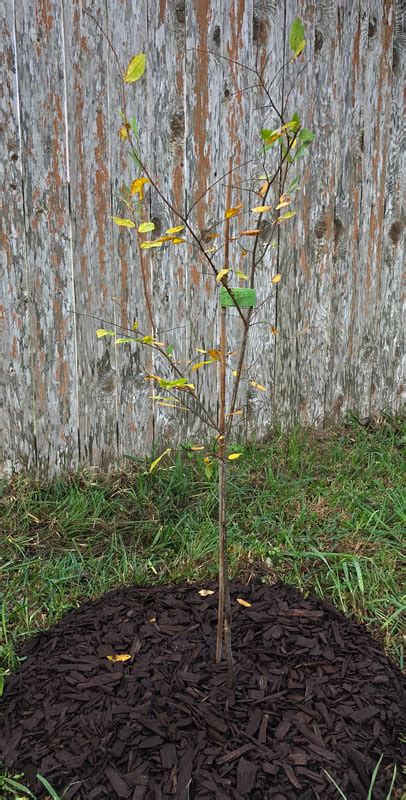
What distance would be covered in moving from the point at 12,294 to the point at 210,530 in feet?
4.38

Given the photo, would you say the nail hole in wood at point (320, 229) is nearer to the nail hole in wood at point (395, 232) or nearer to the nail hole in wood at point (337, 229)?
the nail hole in wood at point (337, 229)

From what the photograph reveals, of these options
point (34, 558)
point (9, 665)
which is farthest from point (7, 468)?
point (9, 665)

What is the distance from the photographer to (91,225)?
2.96 m

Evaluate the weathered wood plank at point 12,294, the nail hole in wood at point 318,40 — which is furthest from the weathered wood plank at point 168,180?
the nail hole in wood at point 318,40

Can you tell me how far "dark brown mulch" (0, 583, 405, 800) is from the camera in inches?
62.6

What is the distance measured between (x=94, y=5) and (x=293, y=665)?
268 cm

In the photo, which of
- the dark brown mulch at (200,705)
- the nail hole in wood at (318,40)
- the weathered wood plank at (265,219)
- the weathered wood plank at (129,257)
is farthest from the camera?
the nail hole in wood at (318,40)

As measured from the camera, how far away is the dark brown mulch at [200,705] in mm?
1589

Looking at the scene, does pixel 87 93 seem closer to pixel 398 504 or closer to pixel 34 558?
pixel 34 558

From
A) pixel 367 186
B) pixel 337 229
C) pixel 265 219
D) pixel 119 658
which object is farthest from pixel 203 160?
pixel 119 658

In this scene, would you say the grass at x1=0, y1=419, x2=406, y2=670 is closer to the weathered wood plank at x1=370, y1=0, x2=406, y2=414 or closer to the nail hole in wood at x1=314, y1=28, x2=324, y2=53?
the weathered wood plank at x1=370, y1=0, x2=406, y2=414

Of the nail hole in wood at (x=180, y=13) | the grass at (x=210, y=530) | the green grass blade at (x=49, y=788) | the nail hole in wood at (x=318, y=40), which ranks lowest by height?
the grass at (x=210, y=530)

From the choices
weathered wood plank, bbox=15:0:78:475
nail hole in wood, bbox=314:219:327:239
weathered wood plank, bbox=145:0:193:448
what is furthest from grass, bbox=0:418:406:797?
nail hole in wood, bbox=314:219:327:239

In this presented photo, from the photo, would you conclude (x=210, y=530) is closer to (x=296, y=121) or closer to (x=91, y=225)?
(x=91, y=225)
